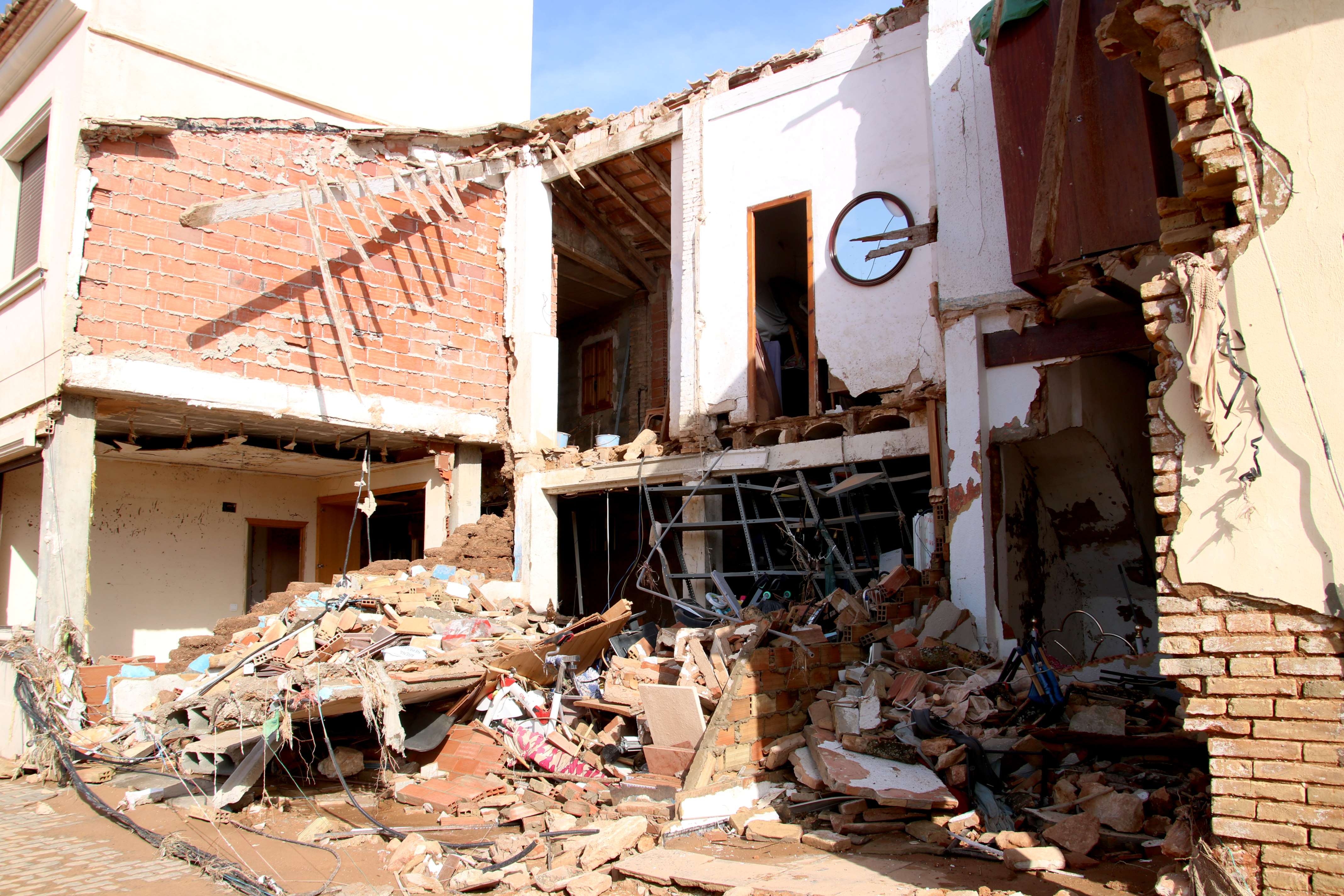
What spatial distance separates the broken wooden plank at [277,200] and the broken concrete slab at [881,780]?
8.51 meters

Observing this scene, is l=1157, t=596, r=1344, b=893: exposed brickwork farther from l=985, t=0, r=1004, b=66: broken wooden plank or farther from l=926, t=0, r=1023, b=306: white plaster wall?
l=985, t=0, r=1004, b=66: broken wooden plank

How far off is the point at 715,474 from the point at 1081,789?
250 inches

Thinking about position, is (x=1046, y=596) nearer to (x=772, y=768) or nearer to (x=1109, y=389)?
(x=1109, y=389)

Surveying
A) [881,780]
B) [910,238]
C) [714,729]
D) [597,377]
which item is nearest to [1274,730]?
[881,780]

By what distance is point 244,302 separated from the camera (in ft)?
36.6

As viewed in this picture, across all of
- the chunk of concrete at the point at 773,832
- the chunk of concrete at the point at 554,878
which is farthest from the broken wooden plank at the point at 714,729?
the chunk of concrete at the point at 554,878

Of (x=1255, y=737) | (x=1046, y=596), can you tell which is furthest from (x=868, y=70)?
(x=1255, y=737)

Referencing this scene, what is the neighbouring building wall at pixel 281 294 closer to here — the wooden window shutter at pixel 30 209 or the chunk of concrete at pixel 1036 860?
the wooden window shutter at pixel 30 209

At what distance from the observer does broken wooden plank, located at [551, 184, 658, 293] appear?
14.5 m

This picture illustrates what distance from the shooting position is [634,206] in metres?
14.5

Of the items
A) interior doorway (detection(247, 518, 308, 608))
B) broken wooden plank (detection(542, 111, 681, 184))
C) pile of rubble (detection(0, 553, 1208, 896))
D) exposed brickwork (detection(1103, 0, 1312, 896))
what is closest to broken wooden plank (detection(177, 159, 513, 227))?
broken wooden plank (detection(542, 111, 681, 184))

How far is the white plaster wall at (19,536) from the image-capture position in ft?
40.5

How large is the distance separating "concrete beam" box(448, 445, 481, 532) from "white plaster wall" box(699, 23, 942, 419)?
3584 mm

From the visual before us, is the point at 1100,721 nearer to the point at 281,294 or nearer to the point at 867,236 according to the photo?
the point at 867,236
